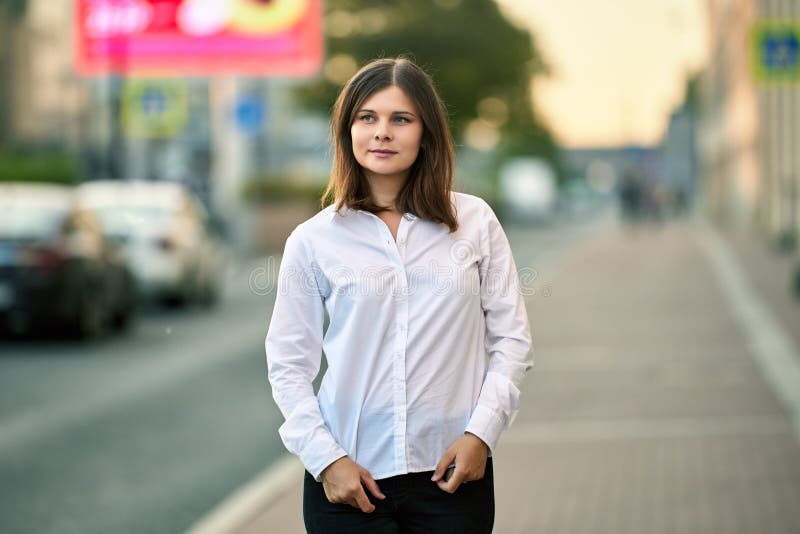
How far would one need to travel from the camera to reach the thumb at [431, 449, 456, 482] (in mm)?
2812

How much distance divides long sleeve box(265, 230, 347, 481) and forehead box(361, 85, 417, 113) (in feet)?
1.04

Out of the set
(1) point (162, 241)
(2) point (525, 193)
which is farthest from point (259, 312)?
(2) point (525, 193)

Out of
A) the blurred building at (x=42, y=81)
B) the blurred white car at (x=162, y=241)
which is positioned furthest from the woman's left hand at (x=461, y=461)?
the blurred building at (x=42, y=81)

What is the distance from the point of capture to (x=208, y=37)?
112 feet

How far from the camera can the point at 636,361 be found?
464 inches

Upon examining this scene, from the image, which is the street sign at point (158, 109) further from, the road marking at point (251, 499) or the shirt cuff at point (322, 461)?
the shirt cuff at point (322, 461)

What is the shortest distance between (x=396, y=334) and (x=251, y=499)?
398 centimetres

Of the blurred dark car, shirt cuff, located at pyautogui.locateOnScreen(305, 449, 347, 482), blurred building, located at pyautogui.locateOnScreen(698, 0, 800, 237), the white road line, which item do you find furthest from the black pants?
blurred building, located at pyautogui.locateOnScreen(698, 0, 800, 237)

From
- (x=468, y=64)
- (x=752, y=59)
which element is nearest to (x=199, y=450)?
(x=752, y=59)

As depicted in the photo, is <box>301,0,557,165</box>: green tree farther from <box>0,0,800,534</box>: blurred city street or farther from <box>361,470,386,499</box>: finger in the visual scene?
<box>361,470,386,499</box>: finger

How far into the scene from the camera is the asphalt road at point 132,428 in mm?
6531

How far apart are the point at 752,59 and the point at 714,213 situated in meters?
41.6

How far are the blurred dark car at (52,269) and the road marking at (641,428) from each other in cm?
652

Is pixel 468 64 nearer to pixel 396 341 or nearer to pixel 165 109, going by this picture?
pixel 165 109
